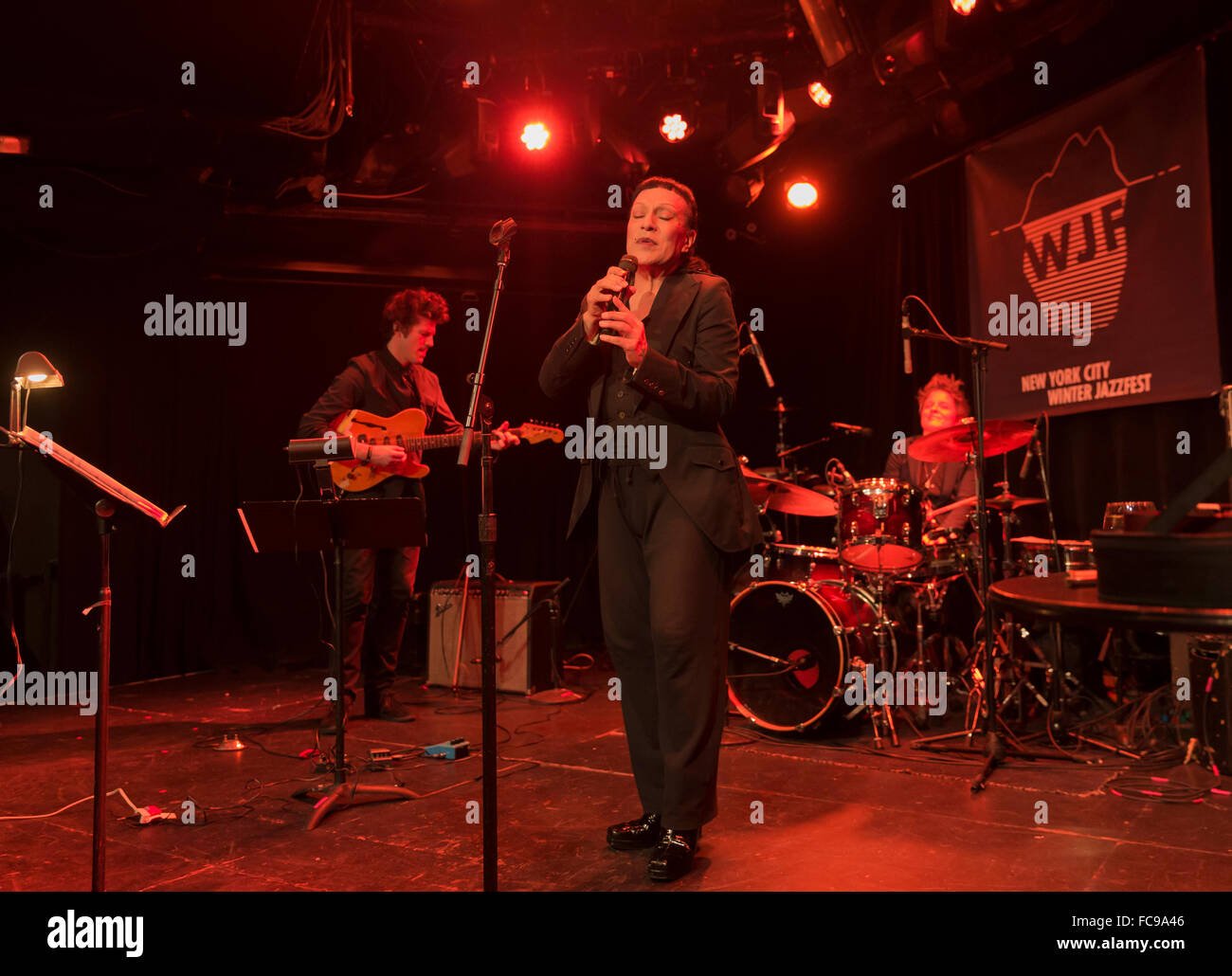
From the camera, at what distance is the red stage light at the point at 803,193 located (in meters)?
6.46

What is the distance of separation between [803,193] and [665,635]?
4785 mm

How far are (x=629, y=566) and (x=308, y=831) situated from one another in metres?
1.43

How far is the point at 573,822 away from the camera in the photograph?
314 cm

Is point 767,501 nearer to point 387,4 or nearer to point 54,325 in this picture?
point 387,4

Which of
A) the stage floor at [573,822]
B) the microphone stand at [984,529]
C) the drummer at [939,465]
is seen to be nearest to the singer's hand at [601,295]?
the stage floor at [573,822]

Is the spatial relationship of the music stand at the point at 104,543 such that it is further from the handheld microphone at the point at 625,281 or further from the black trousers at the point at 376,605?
the black trousers at the point at 376,605

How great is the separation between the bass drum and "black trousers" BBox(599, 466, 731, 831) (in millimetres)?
1908

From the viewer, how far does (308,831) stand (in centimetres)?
307

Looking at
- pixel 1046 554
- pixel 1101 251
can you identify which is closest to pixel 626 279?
pixel 1046 554

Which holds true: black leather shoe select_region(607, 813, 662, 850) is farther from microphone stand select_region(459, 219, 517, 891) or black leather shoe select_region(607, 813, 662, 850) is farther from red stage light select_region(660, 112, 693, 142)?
red stage light select_region(660, 112, 693, 142)

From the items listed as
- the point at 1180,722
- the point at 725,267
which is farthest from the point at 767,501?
the point at 725,267

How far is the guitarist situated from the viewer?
467 cm

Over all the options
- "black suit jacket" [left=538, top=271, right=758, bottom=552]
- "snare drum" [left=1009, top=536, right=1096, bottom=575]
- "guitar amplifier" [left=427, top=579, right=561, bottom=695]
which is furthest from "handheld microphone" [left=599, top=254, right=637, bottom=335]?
"guitar amplifier" [left=427, top=579, right=561, bottom=695]

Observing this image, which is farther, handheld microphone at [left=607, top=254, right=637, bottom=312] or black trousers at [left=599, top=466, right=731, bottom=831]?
black trousers at [left=599, top=466, right=731, bottom=831]
